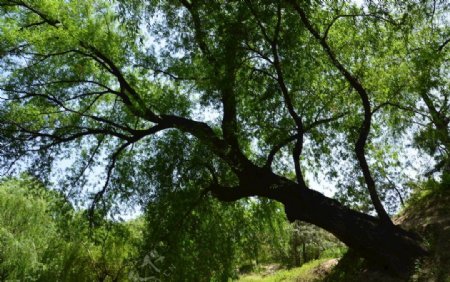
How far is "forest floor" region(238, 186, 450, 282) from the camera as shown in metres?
7.68

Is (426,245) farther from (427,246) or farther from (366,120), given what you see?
(366,120)

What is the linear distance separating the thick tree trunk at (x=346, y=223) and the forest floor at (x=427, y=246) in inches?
8.9

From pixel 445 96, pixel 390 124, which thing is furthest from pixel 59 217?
pixel 445 96

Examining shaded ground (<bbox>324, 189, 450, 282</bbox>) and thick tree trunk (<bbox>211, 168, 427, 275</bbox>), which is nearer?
A: shaded ground (<bbox>324, 189, 450, 282</bbox>)

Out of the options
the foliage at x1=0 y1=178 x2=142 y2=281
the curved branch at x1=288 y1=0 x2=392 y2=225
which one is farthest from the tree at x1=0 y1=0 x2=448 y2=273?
the foliage at x1=0 y1=178 x2=142 y2=281

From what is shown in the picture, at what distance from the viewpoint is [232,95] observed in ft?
28.8

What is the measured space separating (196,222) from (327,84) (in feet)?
14.2

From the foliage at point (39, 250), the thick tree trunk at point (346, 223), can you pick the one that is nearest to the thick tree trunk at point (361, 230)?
the thick tree trunk at point (346, 223)

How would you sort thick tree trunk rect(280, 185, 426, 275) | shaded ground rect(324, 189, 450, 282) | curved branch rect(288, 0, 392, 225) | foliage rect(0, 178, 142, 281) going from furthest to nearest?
foliage rect(0, 178, 142, 281), curved branch rect(288, 0, 392, 225), thick tree trunk rect(280, 185, 426, 275), shaded ground rect(324, 189, 450, 282)

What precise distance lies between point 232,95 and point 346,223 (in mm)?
3304

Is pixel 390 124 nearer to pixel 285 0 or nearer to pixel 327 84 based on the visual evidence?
pixel 327 84

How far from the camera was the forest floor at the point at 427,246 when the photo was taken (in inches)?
302

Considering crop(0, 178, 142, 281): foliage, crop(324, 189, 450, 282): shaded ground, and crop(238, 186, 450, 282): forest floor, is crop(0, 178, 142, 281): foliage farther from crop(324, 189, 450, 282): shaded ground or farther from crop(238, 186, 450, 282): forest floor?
crop(324, 189, 450, 282): shaded ground

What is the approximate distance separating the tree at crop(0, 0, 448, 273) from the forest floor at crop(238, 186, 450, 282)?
31 cm
